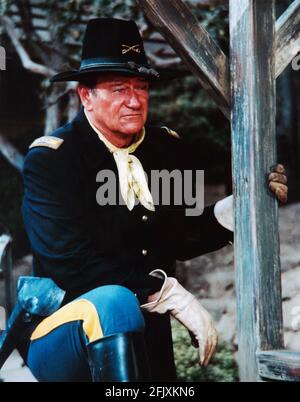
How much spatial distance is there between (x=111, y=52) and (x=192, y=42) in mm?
433

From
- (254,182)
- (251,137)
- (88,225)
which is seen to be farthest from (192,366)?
(251,137)

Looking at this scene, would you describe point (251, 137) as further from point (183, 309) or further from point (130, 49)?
point (183, 309)

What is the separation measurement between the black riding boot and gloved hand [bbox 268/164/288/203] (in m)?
0.95

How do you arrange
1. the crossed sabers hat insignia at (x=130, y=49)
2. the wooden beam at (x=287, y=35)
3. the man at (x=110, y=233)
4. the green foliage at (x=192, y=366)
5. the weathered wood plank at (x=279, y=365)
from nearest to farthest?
the weathered wood plank at (x=279, y=365) → the man at (x=110, y=233) → the wooden beam at (x=287, y=35) → the crossed sabers hat insignia at (x=130, y=49) → the green foliage at (x=192, y=366)

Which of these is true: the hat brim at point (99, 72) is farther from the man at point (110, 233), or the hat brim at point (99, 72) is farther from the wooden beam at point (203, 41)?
the wooden beam at point (203, 41)

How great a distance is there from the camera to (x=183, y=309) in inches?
148

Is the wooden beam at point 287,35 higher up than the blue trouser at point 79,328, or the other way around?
the wooden beam at point 287,35

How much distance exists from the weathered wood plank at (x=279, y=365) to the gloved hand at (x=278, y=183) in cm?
74

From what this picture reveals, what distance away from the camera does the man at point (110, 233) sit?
11.8 feet

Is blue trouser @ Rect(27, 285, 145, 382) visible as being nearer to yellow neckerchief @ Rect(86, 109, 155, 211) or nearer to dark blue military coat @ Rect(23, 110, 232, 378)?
dark blue military coat @ Rect(23, 110, 232, 378)

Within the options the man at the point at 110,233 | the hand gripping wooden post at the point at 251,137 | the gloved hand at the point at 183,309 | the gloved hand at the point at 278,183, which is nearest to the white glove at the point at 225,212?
the man at the point at 110,233

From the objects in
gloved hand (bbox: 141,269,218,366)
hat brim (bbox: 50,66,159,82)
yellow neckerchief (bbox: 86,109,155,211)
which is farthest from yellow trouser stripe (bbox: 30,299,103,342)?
hat brim (bbox: 50,66,159,82)

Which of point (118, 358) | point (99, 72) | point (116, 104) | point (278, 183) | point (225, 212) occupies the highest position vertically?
point (99, 72)
